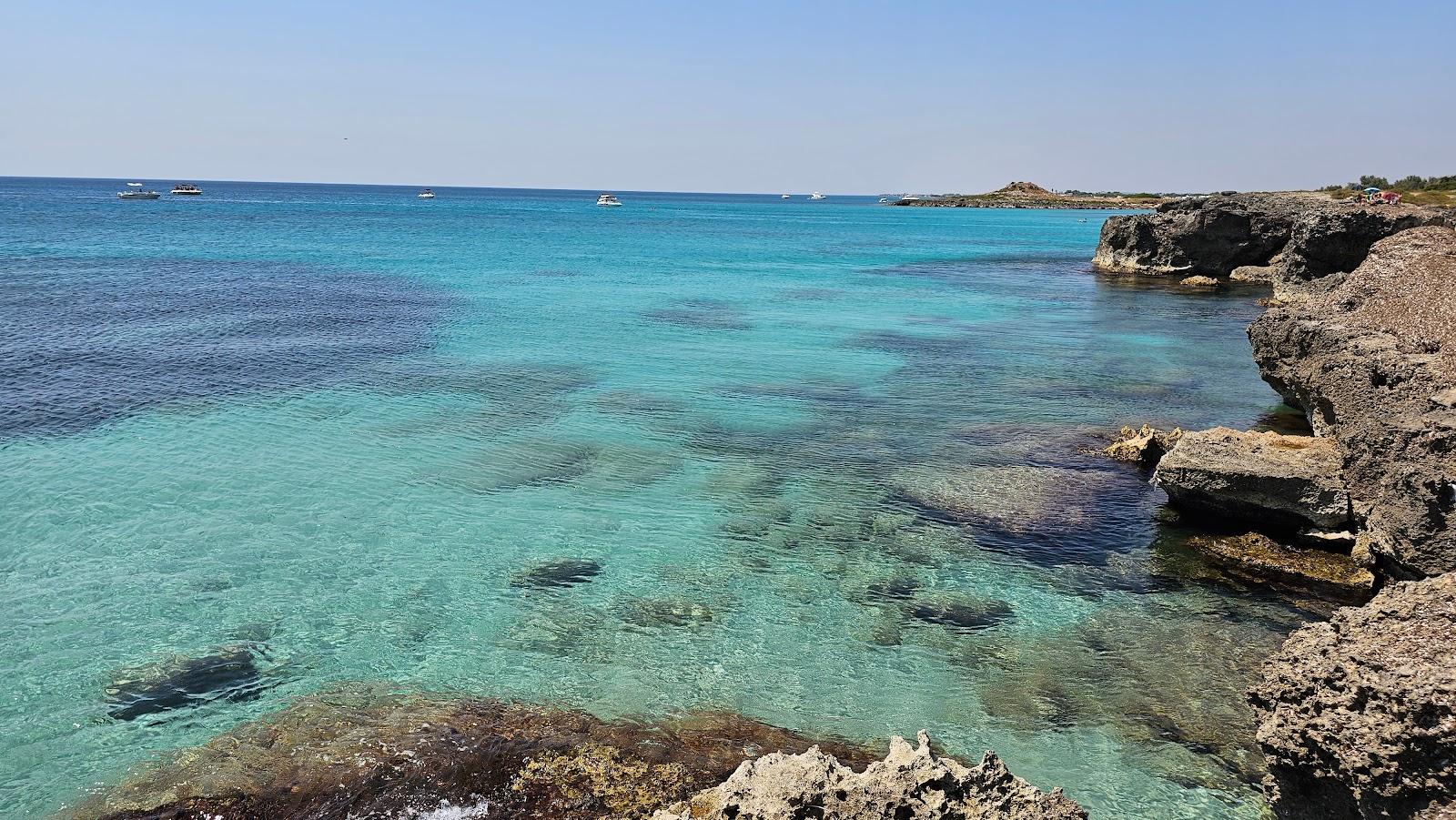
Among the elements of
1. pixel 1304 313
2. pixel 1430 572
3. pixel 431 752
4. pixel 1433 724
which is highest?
pixel 1304 313

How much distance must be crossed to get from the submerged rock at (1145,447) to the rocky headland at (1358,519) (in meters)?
0.08

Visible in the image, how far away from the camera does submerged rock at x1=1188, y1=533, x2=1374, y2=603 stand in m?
11.7

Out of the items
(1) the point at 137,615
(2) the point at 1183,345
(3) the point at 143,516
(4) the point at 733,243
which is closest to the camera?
(1) the point at 137,615

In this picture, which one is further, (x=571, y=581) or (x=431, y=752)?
(x=571, y=581)

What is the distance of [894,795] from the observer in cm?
607

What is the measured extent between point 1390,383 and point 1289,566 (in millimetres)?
2834

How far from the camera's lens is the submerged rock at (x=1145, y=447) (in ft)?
54.0

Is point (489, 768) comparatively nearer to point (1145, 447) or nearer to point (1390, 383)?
point (1390, 383)

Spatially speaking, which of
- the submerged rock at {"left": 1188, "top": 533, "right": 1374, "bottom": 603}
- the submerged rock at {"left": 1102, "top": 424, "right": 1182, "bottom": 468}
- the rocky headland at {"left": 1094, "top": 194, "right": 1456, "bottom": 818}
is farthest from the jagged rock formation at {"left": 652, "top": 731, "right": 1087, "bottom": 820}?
the submerged rock at {"left": 1102, "top": 424, "right": 1182, "bottom": 468}

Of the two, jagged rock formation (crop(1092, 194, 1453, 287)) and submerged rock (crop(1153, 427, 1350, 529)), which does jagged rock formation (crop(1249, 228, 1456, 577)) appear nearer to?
submerged rock (crop(1153, 427, 1350, 529))

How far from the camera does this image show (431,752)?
8195 millimetres

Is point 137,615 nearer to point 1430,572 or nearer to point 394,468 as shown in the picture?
point 394,468

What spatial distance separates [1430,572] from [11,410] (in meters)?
25.4

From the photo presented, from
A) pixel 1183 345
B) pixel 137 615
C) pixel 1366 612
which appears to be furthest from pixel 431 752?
pixel 1183 345
